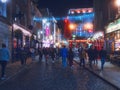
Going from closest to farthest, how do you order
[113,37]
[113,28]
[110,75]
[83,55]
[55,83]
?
[55,83] → [110,75] → [83,55] → [113,28] → [113,37]

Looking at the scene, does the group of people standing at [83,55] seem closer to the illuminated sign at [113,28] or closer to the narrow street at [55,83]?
the illuminated sign at [113,28]

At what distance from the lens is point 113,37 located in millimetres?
35875

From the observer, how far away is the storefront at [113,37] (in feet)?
106

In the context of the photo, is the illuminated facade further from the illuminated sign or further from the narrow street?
the narrow street

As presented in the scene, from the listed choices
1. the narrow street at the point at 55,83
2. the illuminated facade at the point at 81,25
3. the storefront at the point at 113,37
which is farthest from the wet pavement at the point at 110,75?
the illuminated facade at the point at 81,25

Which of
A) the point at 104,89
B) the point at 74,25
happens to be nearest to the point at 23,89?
the point at 104,89

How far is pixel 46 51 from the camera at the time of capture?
4156 cm

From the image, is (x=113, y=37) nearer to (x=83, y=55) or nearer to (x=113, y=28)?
(x=113, y=28)

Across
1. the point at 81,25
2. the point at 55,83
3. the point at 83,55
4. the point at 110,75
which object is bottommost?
the point at 55,83

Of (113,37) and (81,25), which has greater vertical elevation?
(81,25)

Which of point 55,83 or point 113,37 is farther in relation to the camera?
point 113,37

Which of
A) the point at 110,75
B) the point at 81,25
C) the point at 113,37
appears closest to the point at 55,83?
the point at 110,75

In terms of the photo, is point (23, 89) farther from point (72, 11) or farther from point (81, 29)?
point (72, 11)

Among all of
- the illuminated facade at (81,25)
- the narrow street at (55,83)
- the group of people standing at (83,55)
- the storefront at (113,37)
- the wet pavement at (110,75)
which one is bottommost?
the narrow street at (55,83)
